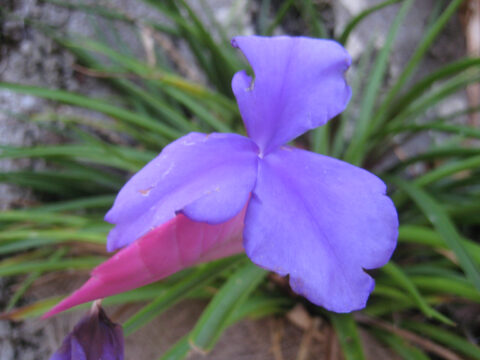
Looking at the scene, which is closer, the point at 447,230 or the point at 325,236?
the point at 325,236

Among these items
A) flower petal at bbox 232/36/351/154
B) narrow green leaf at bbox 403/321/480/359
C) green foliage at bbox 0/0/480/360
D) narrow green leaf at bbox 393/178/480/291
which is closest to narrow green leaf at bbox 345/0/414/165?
green foliage at bbox 0/0/480/360

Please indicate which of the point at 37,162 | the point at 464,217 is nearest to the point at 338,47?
the point at 464,217

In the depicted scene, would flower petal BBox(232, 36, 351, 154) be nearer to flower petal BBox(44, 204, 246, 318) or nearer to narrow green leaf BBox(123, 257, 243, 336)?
flower petal BBox(44, 204, 246, 318)

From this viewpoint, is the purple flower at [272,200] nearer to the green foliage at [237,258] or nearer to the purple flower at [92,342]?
the purple flower at [92,342]

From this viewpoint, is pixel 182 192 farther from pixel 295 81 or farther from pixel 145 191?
pixel 295 81

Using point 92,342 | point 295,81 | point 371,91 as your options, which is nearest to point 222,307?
point 92,342

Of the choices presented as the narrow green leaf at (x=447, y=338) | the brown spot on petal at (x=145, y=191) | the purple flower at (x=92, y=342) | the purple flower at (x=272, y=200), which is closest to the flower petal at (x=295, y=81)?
the purple flower at (x=272, y=200)

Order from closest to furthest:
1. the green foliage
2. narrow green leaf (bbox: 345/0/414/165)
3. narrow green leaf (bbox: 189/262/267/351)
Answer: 1. narrow green leaf (bbox: 189/262/267/351)
2. the green foliage
3. narrow green leaf (bbox: 345/0/414/165)
